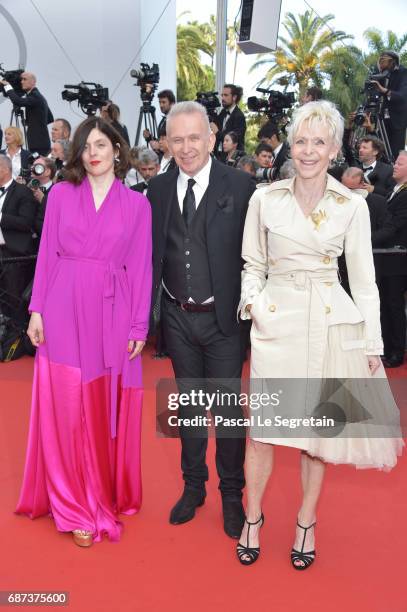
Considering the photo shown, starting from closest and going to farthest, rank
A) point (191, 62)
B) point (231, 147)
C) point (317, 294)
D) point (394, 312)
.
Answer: point (317, 294), point (394, 312), point (231, 147), point (191, 62)

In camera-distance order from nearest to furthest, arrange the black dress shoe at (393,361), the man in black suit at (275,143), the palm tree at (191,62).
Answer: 1. the black dress shoe at (393,361)
2. the man in black suit at (275,143)
3. the palm tree at (191,62)

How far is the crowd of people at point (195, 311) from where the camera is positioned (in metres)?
2.30

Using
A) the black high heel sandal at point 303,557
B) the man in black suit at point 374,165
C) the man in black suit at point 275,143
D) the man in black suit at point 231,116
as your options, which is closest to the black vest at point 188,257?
the black high heel sandal at point 303,557

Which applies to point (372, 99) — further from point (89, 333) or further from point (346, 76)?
point (346, 76)

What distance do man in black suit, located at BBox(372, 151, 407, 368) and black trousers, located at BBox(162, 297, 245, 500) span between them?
2.67 m

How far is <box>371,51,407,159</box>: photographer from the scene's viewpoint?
696 cm

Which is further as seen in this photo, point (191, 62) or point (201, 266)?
point (191, 62)

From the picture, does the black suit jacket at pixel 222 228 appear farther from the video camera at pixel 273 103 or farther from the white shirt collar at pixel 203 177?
the video camera at pixel 273 103

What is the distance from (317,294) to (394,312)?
3.03m

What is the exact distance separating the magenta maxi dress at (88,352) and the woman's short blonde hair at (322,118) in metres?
0.71

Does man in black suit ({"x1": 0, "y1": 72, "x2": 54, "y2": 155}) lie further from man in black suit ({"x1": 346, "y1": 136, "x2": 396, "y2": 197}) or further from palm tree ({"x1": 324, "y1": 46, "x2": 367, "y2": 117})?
palm tree ({"x1": 324, "y1": 46, "x2": 367, "y2": 117})

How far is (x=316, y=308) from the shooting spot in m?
2.29

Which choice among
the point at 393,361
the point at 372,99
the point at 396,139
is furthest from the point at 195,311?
the point at 396,139

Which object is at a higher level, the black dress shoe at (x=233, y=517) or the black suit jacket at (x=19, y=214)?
the black suit jacket at (x=19, y=214)
